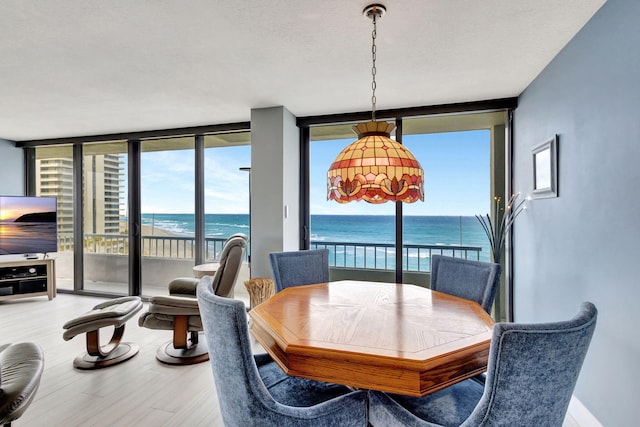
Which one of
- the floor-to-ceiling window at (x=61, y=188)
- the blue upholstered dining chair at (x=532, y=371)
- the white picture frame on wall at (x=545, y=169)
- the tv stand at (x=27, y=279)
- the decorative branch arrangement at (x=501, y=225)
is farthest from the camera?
the floor-to-ceiling window at (x=61, y=188)

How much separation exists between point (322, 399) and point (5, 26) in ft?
9.10

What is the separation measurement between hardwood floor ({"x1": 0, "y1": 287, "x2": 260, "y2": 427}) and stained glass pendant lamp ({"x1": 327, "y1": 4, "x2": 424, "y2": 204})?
1.65 meters

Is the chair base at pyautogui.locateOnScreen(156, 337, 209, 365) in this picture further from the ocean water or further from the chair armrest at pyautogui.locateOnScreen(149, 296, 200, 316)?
the ocean water

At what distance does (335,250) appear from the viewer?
4.78 m

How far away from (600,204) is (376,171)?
1.30 meters

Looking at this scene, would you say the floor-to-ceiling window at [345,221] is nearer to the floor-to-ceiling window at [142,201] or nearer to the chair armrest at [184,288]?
the floor-to-ceiling window at [142,201]

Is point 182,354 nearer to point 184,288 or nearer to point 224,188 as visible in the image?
point 184,288

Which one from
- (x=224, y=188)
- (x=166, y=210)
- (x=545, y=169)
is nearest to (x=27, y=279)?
(x=166, y=210)

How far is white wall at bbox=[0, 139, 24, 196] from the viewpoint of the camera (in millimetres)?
5043

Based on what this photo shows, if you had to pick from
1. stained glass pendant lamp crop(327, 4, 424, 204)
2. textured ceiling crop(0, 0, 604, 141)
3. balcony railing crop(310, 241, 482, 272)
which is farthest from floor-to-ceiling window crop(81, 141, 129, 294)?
stained glass pendant lamp crop(327, 4, 424, 204)

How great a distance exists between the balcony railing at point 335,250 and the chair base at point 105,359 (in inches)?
66.8

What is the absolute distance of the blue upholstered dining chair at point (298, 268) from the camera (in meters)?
2.68

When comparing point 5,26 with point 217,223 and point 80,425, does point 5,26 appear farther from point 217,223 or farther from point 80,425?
point 217,223

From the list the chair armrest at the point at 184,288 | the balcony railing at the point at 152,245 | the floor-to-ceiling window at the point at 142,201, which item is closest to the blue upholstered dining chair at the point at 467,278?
the chair armrest at the point at 184,288
